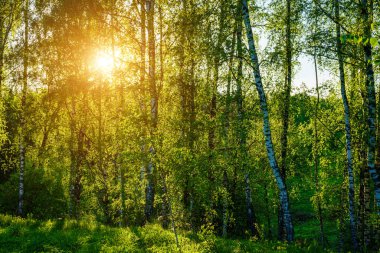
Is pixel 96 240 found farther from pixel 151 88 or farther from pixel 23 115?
pixel 23 115

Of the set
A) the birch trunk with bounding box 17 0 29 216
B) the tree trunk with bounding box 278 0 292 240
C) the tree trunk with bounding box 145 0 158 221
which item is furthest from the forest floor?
the birch trunk with bounding box 17 0 29 216

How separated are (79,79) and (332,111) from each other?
1903 cm

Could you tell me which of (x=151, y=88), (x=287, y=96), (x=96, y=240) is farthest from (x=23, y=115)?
(x=287, y=96)

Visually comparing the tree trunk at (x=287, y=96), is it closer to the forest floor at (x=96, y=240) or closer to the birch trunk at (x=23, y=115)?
the forest floor at (x=96, y=240)

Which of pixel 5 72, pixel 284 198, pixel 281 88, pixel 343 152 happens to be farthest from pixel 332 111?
pixel 5 72

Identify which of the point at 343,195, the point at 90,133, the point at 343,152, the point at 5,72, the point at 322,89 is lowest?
the point at 343,195

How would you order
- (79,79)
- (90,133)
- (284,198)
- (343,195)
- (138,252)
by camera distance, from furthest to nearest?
(90,133) < (343,195) < (79,79) < (284,198) < (138,252)

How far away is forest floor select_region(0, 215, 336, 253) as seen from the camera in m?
10.2

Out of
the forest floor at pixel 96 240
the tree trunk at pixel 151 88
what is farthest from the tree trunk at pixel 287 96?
the forest floor at pixel 96 240

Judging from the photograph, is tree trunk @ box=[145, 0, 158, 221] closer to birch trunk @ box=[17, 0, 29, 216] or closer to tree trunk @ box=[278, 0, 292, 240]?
tree trunk @ box=[278, 0, 292, 240]

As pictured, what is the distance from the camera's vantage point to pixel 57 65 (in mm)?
23516

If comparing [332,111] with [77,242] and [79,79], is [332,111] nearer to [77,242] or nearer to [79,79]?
[79,79]

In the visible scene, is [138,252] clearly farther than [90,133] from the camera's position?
No

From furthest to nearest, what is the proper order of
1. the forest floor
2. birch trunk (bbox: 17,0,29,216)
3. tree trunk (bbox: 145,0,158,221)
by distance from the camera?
birch trunk (bbox: 17,0,29,216) → tree trunk (bbox: 145,0,158,221) → the forest floor
